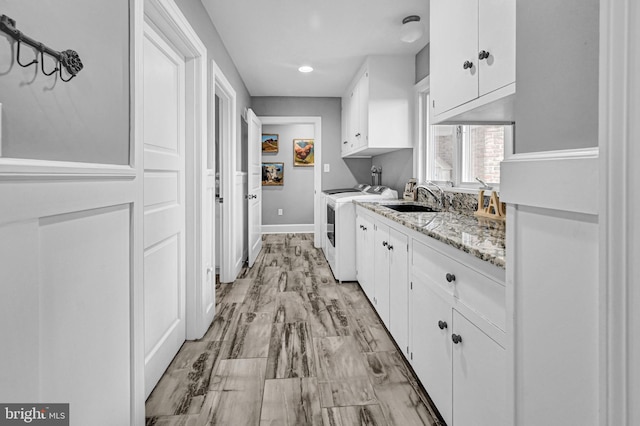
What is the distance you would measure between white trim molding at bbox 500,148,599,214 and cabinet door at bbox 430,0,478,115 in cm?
83

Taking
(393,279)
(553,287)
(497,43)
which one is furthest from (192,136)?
(553,287)

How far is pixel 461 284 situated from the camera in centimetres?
136

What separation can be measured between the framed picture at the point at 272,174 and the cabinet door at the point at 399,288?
4.96 meters

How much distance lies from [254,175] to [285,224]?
2620 mm

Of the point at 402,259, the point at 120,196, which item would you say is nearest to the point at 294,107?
the point at 402,259

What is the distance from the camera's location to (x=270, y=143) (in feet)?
23.1

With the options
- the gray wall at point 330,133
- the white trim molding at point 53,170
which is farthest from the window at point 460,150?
the gray wall at point 330,133

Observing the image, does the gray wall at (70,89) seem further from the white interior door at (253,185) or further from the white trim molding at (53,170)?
the white interior door at (253,185)

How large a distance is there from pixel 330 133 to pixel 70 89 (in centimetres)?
465

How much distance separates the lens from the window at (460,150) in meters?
2.37

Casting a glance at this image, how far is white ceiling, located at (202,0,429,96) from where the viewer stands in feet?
8.68

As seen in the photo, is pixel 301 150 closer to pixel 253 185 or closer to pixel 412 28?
pixel 253 185

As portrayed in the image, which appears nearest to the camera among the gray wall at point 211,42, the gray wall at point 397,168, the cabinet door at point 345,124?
the gray wall at point 211,42

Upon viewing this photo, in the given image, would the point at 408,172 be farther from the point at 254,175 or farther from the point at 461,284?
the point at 461,284
